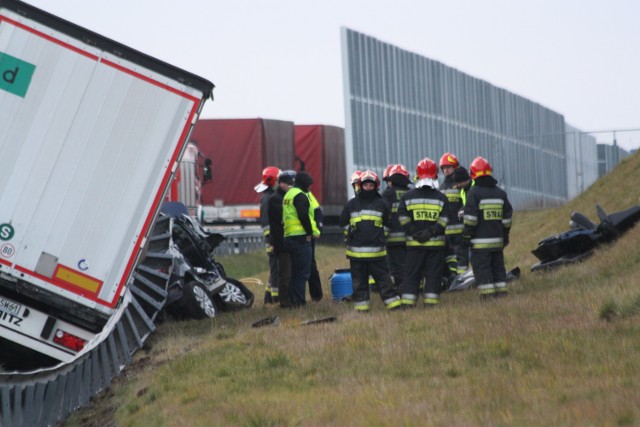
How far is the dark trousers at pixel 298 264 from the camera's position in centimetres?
1825

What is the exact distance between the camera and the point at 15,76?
13008 millimetres

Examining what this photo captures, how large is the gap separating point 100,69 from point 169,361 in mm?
3096

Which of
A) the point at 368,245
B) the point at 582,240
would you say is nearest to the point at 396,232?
the point at 368,245

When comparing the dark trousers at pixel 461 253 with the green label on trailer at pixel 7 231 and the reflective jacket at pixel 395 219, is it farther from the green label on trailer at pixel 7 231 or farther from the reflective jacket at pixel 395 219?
the green label on trailer at pixel 7 231

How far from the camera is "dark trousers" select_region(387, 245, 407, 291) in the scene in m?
18.2

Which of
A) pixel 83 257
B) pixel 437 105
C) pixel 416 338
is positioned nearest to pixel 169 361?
pixel 83 257

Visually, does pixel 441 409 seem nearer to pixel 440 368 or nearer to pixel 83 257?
pixel 440 368

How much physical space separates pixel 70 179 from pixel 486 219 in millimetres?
5664

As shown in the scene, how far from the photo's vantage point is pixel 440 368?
10672 mm

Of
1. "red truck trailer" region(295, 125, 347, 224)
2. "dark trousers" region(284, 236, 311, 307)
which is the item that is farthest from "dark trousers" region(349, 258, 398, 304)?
"red truck trailer" region(295, 125, 347, 224)

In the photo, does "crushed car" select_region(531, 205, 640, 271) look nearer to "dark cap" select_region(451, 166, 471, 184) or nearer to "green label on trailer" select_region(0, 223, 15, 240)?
"dark cap" select_region(451, 166, 471, 184)

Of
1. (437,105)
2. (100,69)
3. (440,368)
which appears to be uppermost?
(437,105)

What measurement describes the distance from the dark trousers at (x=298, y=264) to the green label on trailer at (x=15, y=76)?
6.03m

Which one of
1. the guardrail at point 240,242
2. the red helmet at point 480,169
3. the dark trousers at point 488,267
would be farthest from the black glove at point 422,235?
the guardrail at point 240,242
